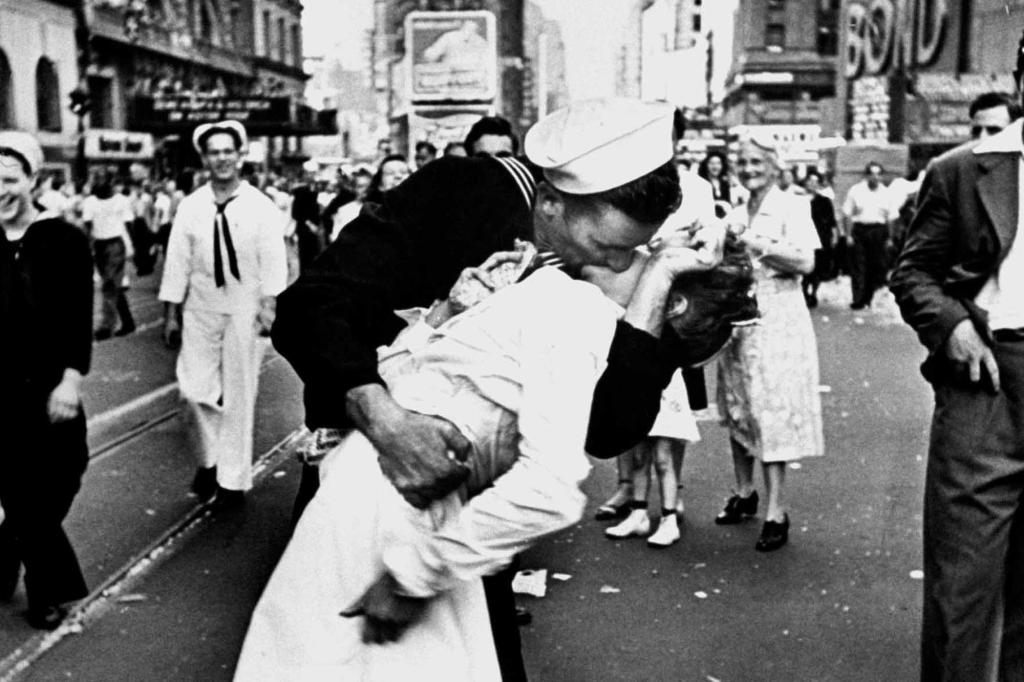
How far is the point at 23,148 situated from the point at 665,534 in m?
3.40

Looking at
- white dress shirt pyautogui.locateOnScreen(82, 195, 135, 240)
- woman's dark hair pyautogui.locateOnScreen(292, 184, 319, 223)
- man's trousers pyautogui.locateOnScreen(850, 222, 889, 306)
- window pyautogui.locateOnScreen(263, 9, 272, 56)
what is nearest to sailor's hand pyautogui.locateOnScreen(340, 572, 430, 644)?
white dress shirt pyautogui.locateOnScreen(82, 195, 135, 240)

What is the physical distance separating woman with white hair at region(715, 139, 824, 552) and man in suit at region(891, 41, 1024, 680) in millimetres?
2617

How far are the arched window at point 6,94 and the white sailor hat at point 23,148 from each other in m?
36.5

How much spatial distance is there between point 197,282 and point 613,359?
575 centimetres

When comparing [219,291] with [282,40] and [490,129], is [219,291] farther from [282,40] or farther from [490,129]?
[282,40]

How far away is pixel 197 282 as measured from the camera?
7637 millimetres

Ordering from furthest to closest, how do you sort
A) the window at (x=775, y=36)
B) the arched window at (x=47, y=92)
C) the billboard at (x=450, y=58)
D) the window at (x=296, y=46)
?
the window at (x=775, y=36) → the window at (x=296, y=46) → the billboard at (x=450, y=58) → the arched window at (x=47, y=92)

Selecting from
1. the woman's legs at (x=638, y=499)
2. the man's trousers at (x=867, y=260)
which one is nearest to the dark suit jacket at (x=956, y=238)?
the woman's legs at (x=638, y=499)

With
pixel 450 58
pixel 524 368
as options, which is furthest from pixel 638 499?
pixel 450 58

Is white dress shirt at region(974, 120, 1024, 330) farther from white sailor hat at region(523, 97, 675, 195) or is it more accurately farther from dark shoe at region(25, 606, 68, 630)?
dark shoe at region(25, 606, 68, 630)

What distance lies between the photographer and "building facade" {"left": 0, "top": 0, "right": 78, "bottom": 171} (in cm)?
3944

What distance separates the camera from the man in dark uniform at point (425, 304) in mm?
2090

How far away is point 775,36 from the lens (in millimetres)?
112812

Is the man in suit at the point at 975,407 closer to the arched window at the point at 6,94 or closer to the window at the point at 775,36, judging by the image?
the arched window at the point at 6,94
